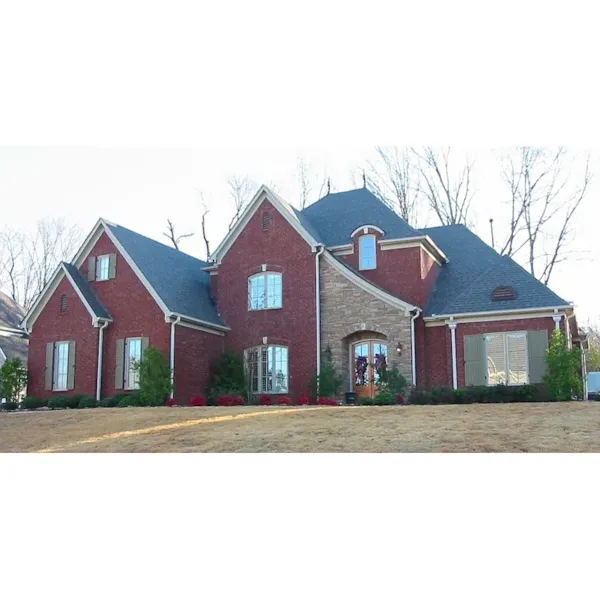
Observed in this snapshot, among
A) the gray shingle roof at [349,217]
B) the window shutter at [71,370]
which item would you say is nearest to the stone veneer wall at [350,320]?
the gray shingle roof at [349,217]

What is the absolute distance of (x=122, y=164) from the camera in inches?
599

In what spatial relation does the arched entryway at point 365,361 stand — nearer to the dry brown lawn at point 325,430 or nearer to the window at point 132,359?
the dry brown lawn at point 325,430

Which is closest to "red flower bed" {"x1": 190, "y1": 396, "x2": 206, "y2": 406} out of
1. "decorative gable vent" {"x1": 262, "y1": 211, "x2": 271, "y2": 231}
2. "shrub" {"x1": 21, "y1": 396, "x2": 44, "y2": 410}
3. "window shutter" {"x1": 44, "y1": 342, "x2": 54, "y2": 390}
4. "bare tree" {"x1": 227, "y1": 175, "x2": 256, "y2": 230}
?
"shrub" {"x1": 21, "y1": 396, "x2": 44, "y2": 410}

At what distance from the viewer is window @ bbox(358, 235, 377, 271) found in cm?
Result: 2139

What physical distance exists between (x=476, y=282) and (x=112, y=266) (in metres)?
10.6

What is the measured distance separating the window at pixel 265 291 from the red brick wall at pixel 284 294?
0.15 meters

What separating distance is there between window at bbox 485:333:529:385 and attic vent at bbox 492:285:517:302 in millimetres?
966

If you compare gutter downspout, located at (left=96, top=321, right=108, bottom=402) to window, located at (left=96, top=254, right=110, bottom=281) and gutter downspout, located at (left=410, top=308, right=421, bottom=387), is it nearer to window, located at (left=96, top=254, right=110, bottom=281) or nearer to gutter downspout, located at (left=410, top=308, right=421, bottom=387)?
window, located at (left=96, top=254, right=110, bottom=281)

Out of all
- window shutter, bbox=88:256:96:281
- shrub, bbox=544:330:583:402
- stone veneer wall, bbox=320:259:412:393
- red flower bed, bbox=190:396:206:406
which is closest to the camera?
shrub, bbox=544:330:583:402

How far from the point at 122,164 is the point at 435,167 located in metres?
21.1

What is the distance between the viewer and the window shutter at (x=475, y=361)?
739 inches
